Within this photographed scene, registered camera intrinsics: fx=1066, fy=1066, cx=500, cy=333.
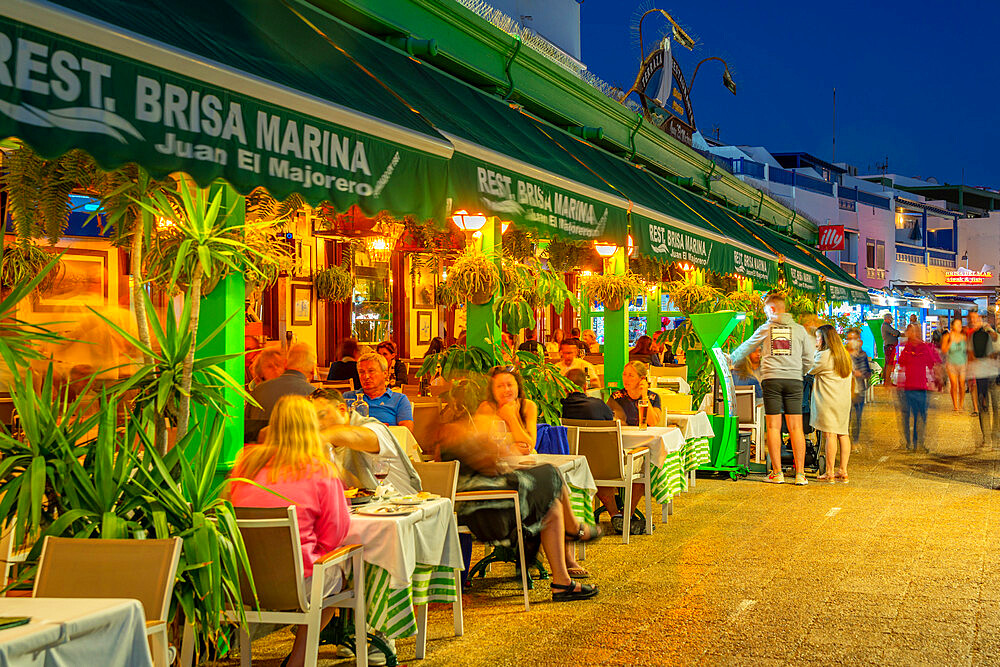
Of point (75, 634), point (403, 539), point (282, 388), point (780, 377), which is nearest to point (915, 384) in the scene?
point (780, 377)

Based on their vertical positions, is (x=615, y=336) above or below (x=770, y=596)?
above

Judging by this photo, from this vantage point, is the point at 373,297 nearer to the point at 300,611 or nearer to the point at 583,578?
the point at 583,578

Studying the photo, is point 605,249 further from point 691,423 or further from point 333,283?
point 333,283

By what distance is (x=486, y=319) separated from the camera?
10266 mm

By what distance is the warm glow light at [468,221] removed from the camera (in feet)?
35.2

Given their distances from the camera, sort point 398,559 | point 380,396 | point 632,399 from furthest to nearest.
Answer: point 632,399 < point 380,396 < point 398,559

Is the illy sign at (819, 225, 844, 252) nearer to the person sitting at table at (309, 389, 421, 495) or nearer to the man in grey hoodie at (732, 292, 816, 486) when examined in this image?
the man in grey hoodie at (732, 292, 816, 486)

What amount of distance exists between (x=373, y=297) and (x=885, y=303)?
19.6 metres

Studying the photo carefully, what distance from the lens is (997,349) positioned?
1507 cm

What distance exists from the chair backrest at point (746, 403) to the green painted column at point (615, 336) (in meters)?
1.59

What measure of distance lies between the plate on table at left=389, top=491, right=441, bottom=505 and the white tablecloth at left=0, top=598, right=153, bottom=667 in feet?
7.68

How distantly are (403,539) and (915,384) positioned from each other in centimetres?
1214

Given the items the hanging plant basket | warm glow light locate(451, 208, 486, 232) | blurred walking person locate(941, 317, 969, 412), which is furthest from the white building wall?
blurred walking person locate(941, 317, 969, 412)

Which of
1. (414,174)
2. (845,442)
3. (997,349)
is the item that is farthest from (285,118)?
(997,349)
